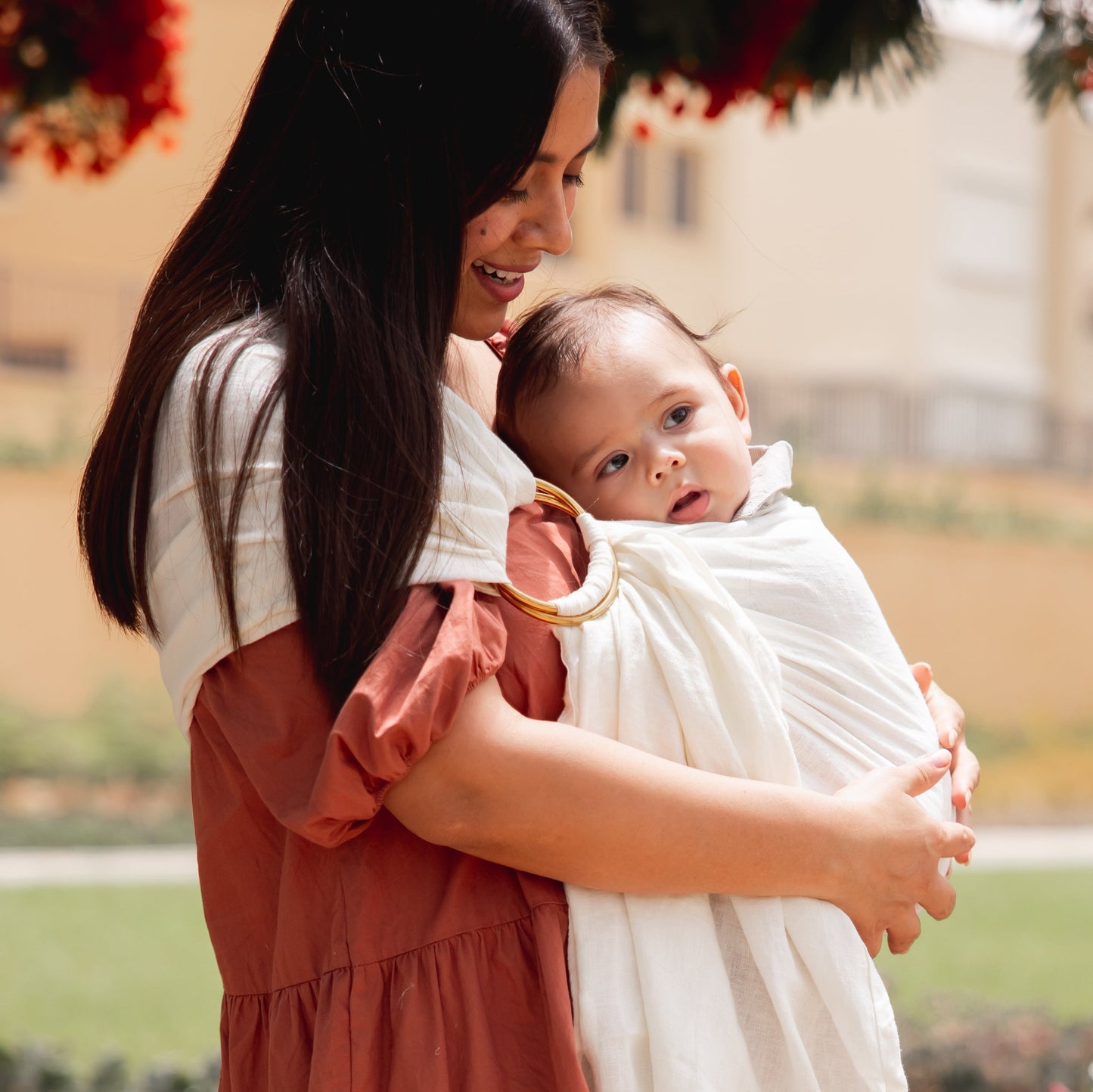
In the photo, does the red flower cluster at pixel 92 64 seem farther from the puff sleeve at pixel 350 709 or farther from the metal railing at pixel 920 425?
the metal railing at pixel 920 425

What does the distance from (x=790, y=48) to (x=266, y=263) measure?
2.05 metres

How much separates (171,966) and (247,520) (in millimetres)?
5602

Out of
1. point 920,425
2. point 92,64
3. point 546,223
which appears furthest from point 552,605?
point 920,425

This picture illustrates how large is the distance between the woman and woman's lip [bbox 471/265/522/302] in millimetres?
59

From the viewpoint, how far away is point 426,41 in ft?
4.94

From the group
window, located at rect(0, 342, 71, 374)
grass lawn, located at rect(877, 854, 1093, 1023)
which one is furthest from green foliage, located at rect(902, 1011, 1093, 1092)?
window, located at rect(0, 342, 71, 374)

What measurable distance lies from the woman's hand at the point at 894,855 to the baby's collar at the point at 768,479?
361mm

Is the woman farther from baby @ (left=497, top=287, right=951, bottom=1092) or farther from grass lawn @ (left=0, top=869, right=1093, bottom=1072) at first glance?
grass lawn @ (left=0, top=869, right=1093, bottom=1072)

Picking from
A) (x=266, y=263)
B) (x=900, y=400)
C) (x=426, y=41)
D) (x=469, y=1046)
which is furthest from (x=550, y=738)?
(x=900, y=400)

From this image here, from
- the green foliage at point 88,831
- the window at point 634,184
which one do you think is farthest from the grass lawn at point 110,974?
the window at point 634,184

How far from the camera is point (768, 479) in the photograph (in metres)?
1.85

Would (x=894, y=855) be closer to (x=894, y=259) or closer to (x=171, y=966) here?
(x=171, y=966)

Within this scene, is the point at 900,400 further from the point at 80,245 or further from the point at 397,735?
the point at 397,735

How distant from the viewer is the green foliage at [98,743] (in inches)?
428
